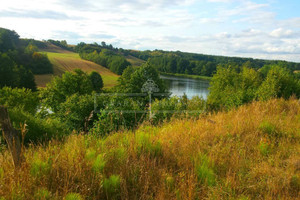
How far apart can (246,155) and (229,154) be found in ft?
1.26

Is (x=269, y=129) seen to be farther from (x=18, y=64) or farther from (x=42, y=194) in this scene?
(x=18, y=64)

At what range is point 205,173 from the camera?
2.91m

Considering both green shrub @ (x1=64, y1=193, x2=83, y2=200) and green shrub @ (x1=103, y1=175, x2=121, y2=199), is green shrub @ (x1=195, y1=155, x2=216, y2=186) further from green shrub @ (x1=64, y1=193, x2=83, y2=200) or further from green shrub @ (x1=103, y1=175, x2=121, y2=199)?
green shrub @ (x1=64, y1=193, x2=83, y2=200)

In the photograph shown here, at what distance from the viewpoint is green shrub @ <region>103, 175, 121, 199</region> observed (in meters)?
2.55

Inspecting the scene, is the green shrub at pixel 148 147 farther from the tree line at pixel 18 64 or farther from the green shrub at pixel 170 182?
the tree line at pixel 18 64

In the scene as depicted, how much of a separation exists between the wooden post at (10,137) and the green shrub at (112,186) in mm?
1149

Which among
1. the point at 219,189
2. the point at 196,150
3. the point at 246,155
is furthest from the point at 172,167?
the point at 246,155

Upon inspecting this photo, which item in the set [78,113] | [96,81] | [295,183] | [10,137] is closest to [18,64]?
[96,81]

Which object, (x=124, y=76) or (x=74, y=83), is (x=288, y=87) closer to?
(x=124, y=76)

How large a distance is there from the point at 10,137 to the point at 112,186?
57.9 inches

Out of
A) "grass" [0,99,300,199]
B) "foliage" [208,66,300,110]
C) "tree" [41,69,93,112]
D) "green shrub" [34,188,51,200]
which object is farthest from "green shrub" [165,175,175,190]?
"tree" [41,69,93,112]

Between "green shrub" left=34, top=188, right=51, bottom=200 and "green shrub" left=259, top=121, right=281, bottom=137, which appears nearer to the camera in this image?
"green shrub" left=34, top=188, right=51, bottom=200

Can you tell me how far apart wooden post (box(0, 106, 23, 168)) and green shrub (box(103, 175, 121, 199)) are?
1.15 meters

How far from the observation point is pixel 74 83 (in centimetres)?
3036
